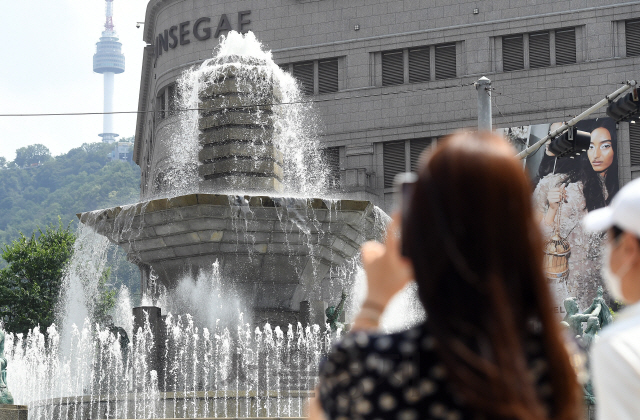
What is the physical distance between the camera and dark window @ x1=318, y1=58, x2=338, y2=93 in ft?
142

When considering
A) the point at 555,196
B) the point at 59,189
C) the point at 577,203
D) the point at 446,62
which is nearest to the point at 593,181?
the point at 577,203

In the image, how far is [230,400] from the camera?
13.0 m

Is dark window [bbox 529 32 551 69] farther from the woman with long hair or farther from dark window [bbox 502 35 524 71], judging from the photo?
the woman with long hair

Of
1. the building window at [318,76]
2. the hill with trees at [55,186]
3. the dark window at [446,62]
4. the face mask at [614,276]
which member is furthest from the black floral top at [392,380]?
the hill with trees at [55,186]

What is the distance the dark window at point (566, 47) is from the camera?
1581 inches

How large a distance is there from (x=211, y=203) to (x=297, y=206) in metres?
1.26

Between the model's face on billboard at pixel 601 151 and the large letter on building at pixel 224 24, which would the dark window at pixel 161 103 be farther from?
the model's face on billboard at pixel 601 151

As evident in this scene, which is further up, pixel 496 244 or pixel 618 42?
pixel 618 42

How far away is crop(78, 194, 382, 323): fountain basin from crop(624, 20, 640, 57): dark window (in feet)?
90.4

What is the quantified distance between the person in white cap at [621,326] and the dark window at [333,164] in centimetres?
3962

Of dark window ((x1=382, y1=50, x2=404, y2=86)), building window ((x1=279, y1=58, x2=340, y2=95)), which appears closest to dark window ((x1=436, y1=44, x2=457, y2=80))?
dark window ((x1=382, y1=50, x2=404, y2=86))

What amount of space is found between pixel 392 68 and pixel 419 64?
1.21 meters

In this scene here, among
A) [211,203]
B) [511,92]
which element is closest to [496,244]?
[211,203]

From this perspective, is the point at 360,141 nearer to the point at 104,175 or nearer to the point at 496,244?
the point at 496,244
